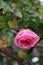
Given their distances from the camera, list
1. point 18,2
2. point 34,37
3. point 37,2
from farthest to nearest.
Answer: point 37,2 < point 18,2 < point 34,37

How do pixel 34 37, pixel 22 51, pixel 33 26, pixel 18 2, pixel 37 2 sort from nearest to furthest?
1. pixel 34 37
2. pixel 33 26
3. pixel 22 51
4. pixel 18 2
5. pixel 37 2

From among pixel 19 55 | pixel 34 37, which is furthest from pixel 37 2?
pixel 34 37

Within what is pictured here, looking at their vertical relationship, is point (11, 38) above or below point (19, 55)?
above

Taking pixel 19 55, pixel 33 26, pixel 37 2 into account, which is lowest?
pixel 19 55

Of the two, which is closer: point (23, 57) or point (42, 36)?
point (42, 36)

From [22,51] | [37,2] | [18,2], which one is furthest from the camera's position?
[37,2]

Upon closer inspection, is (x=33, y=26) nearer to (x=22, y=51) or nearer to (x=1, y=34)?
(x=1, y=34)

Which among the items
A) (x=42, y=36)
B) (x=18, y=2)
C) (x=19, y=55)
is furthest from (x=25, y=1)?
(x=42, y=36)

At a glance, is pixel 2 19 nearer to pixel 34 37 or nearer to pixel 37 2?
pixel 34 37

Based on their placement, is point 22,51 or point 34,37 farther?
point 22,51
